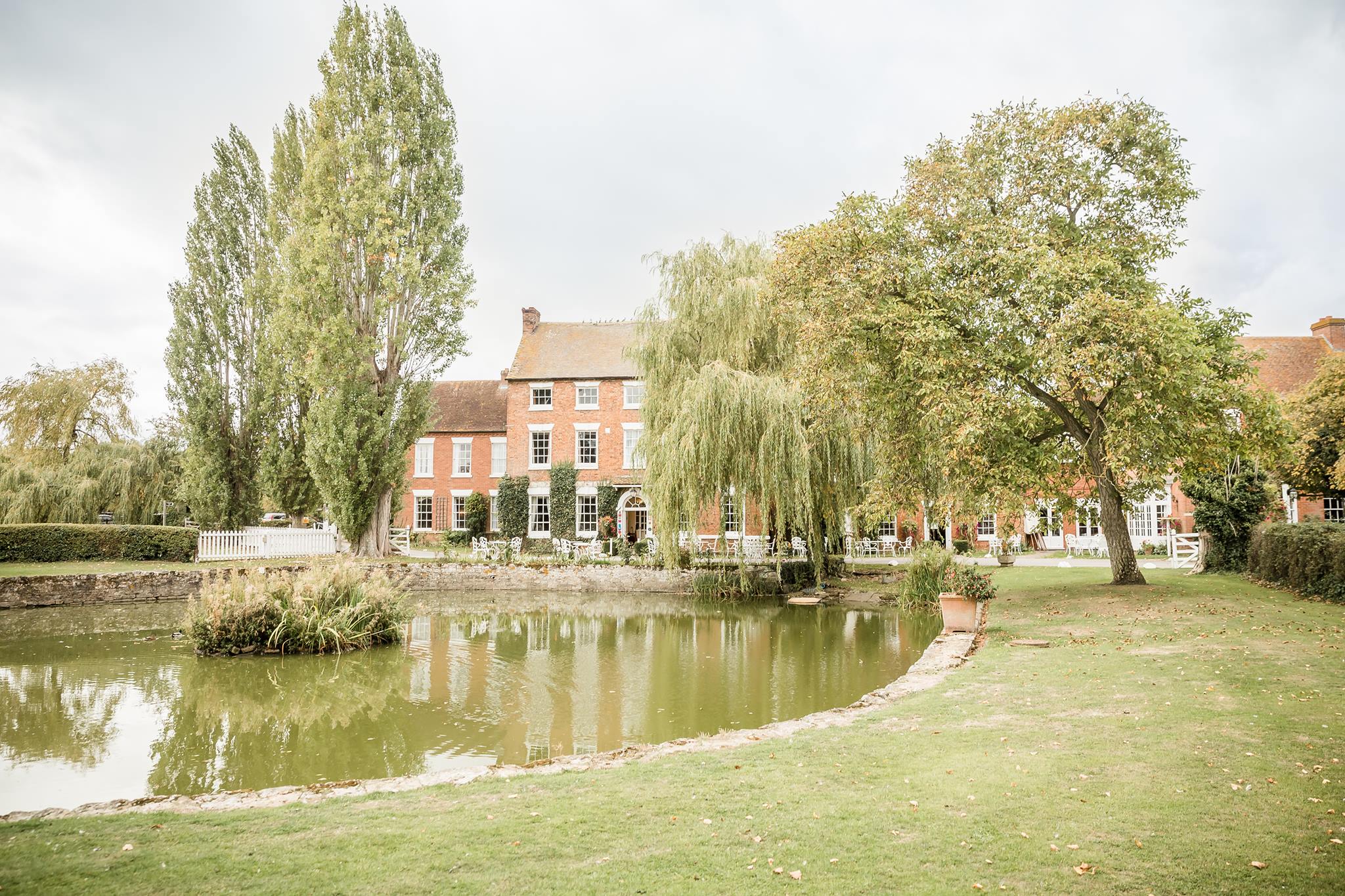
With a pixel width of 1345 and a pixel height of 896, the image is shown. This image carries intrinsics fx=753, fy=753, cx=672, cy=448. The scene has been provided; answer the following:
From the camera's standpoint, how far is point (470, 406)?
3391 centimetres

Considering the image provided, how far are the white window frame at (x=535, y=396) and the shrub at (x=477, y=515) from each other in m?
4.40

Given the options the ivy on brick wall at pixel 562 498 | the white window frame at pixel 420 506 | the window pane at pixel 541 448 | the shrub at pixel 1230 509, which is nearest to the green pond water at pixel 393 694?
the shrub at pixel 1230 509

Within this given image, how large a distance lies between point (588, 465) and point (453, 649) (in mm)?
18314

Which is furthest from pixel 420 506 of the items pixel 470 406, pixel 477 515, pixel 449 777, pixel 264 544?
pixel 449 777

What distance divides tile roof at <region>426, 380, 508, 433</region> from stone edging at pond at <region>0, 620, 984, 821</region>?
27.5m

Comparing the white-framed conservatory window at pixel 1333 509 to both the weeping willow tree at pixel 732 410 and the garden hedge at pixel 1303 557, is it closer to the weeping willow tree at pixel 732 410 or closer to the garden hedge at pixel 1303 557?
the garden hedge at pixel 1303 557

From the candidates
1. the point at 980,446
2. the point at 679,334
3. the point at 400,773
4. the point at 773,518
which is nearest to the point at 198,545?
the point at 679,334

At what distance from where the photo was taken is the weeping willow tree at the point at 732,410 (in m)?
16.3

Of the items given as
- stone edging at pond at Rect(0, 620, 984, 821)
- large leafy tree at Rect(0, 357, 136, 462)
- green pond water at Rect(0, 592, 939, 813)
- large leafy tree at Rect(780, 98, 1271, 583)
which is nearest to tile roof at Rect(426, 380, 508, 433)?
large leafy tree at Rect(0, 357, 136, 462)

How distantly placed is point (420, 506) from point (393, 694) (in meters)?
25.0

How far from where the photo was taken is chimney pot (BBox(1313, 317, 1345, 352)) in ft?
91.9

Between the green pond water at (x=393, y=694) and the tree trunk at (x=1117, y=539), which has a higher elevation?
the tree trunk at (x=1117, y=539)

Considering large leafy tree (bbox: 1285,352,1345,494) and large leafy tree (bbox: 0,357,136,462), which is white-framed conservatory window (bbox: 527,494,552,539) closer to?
large leafy tree (bbox: 0,357,136,462)

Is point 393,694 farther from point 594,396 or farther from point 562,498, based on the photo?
point 594,396
